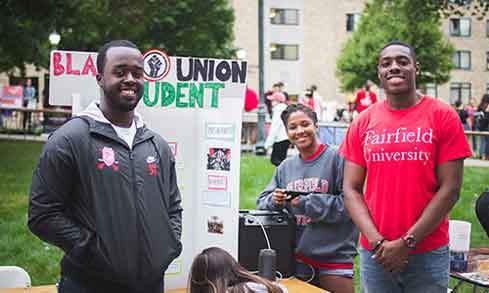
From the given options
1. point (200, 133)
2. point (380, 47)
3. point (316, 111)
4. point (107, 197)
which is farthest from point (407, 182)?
point (380, 47)

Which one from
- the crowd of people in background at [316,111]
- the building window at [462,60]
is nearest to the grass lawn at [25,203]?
the crowd of people in background at [316,111]

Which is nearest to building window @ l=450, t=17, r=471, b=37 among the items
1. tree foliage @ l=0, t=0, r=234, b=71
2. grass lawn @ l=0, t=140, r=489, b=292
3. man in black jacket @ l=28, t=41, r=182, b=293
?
tree foliage @ l=0, t=0, r=234, b=71

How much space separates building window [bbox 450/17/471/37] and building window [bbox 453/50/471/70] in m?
1.36

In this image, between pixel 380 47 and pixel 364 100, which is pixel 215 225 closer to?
pixel 364 100

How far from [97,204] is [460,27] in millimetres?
53708

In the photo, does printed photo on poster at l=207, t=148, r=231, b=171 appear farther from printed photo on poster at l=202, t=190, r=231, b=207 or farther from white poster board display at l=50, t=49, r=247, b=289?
printed photo on poster at l=202, t=190, r=231, b=207

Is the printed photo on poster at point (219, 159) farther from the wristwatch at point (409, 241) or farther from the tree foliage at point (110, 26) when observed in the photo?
the tree foliage at point (110, 26)

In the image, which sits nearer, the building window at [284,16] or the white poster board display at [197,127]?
the white poster board display at [197,127]

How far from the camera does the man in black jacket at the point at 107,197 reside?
2.82m

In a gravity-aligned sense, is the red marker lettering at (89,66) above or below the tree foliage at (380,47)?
below

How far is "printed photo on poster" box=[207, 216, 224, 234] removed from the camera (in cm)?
455

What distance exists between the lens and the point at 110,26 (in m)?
22.5

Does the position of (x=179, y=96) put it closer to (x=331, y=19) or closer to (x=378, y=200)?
(x=378, y=200)

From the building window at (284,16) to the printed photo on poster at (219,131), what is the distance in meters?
44.7
